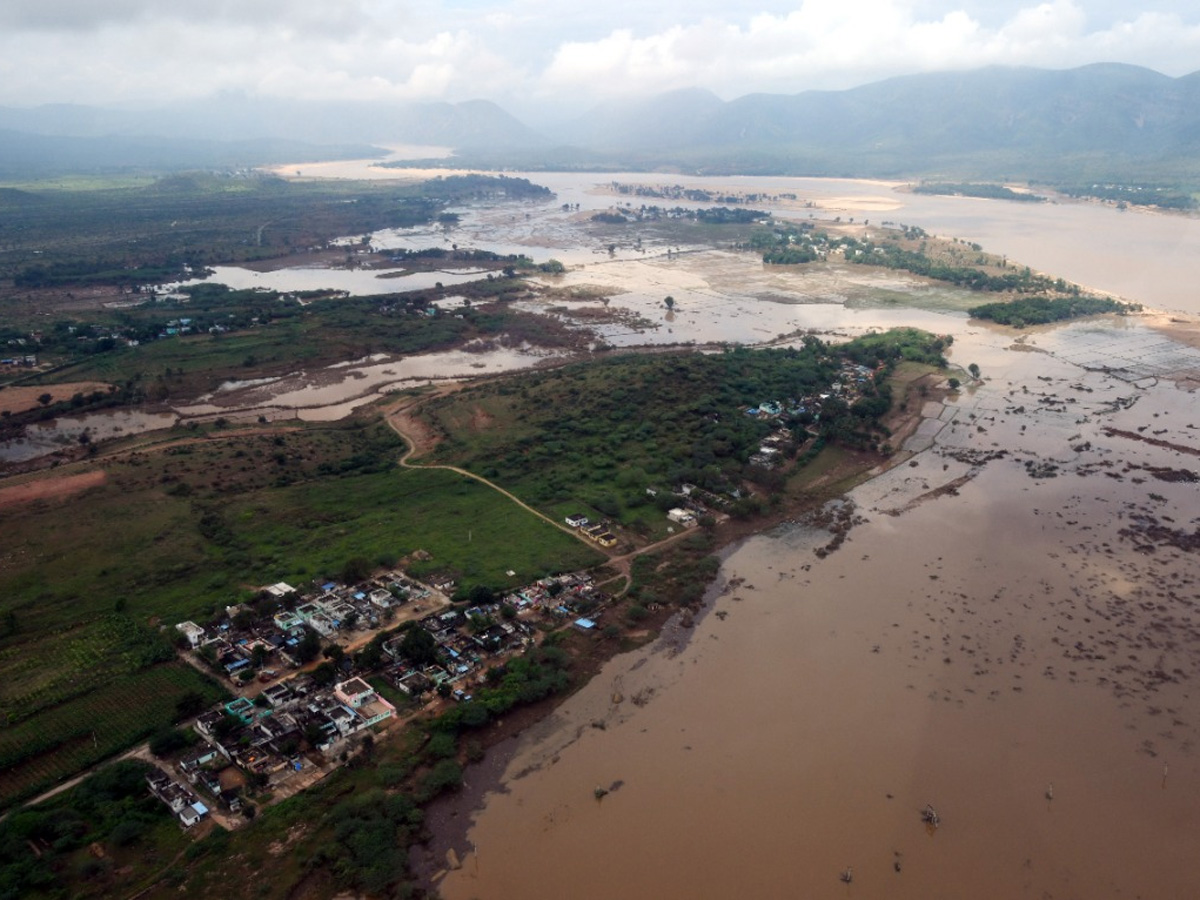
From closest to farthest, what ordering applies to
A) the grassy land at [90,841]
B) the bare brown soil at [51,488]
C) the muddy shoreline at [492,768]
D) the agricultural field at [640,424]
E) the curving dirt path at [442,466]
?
1. the grassy land at [90,841]
2. the muddy shoreline at [492,768]
3. the curving dirt path at [442,466]
4. the bare brown soil at [51,488]
5. the agricultural field at [640,424]

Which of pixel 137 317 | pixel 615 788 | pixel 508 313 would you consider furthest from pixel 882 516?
pixel 137 317

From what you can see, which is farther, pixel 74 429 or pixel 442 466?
pixel 74 429

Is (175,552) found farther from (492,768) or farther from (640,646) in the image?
(640,646)

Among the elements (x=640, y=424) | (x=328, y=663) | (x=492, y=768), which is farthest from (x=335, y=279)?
(x=492, y=768)

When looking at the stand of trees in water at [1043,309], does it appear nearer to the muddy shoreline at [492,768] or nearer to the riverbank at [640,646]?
the riverbank at [640,646]

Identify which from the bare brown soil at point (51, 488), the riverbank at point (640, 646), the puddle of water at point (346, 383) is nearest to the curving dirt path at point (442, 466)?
the riverbank at point (640, 646)

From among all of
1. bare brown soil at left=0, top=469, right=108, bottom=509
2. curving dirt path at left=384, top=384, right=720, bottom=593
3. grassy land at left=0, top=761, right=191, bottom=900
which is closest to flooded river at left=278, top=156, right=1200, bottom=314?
curving dirt path at left=384, top=384, right=720, bottom=593

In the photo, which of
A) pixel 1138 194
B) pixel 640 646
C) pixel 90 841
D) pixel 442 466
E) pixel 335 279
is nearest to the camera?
pixel 90 841

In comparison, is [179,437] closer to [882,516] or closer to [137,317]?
[137,317]

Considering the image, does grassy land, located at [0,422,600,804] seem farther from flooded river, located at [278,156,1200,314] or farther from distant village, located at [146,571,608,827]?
flooded river, located at [278,156,1200,314]
